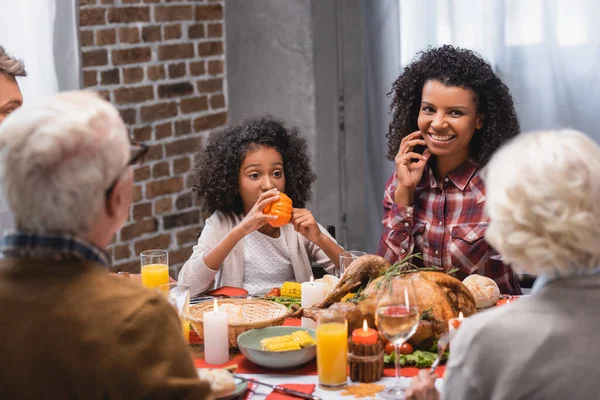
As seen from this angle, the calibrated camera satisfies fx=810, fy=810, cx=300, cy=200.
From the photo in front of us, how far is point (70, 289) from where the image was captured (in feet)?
4.90

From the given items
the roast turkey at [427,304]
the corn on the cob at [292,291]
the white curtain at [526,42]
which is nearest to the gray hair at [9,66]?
the corn on the cob at [292,291]

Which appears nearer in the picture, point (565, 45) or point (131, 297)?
point (131, 297)

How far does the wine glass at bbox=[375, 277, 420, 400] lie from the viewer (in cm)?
192

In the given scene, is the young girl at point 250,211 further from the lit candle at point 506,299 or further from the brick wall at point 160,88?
the brick wall at point 160,88

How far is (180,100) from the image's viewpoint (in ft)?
14.1

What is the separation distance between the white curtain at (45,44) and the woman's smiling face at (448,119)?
5.67 feet

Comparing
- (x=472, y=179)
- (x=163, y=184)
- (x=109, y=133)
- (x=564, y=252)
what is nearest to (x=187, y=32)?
(x=163, y=184)

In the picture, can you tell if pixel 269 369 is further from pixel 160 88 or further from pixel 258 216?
pixel 160 88

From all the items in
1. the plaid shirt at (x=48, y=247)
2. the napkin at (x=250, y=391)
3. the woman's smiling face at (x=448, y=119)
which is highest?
the woman's smiling face at (x=448, y=119)

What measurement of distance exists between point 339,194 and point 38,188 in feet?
10.3

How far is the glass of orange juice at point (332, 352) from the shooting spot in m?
2.00

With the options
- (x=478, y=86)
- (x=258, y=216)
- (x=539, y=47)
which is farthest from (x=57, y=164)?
(x=539, y=47)

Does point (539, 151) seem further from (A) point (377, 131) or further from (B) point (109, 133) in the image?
(A) point (377, 131)

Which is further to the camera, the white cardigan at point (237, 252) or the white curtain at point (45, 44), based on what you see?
the white curtain at point (45, 44)
